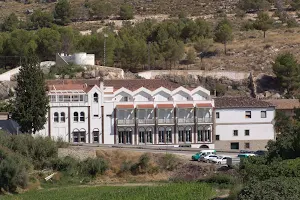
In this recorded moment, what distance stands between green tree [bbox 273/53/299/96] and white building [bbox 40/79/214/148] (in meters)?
22.5

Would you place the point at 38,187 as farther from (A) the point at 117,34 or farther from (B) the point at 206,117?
(A) the point at 117,34

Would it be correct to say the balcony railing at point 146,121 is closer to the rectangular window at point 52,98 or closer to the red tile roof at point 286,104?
the rectangular window at point 52,98

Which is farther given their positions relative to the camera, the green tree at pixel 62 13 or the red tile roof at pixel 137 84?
the green tree at pixel 62 13

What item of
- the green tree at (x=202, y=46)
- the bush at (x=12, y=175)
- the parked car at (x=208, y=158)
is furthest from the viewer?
the green tree at (x=202, y=46)

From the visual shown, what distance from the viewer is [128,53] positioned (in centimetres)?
9469

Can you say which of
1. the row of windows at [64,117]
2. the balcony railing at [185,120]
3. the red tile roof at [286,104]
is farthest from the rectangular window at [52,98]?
the red tile roof at [286,104]

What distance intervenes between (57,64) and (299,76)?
78.8 ft

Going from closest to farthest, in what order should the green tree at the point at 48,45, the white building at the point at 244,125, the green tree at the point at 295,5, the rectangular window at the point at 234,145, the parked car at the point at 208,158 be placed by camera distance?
the parked car at the point at 208,158 < the white building at the point at 244,125 < the rectangular window at the point at 234,145 < the green tree at the point at 48,45 < the green tree at the point at 295,5

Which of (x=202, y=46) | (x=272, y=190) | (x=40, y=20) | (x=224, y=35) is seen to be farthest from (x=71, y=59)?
(x=272, y=190)

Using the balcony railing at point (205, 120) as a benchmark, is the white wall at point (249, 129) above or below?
below

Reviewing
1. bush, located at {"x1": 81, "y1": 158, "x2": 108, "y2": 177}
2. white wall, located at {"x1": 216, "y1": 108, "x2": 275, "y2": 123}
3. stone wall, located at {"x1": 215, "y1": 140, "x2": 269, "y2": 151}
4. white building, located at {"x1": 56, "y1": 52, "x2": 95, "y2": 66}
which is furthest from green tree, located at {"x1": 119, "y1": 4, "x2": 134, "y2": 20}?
bush, located at {"x1": 81, "y1": 158, "x2": 108, "y2": 177}

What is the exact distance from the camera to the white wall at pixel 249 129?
70.6 metres

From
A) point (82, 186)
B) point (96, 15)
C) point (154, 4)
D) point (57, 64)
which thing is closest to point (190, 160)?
point (82, 186)

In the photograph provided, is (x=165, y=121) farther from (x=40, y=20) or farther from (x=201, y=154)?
(x=40, y=20)
